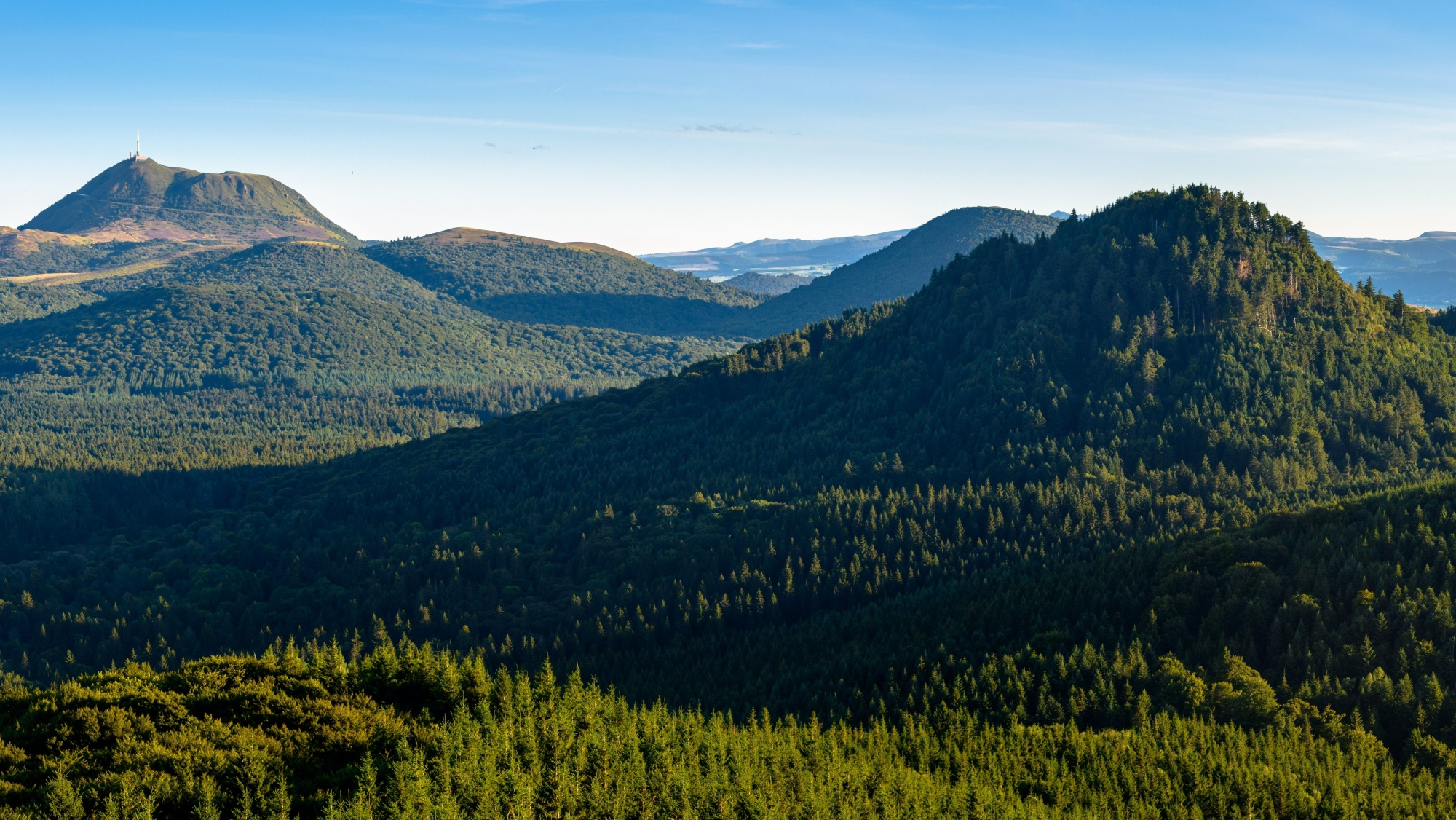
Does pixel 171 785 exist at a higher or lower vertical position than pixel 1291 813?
higher

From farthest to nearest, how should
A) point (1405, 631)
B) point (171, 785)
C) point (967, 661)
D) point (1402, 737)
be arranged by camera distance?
point (967, 661), point (1405, 631), point (1402, 737), point (171, 785)

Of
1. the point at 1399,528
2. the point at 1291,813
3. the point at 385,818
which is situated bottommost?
the point at 1291,813

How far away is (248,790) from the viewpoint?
103188mm

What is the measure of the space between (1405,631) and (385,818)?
5736 inches

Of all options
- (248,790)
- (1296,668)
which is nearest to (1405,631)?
(1296,668)

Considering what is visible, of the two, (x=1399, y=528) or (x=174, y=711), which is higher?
(x=1399, y=528)

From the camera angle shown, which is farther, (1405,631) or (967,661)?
(967,661)

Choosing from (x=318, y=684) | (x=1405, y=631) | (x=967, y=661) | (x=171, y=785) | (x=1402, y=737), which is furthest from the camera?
(x=967, y=661)

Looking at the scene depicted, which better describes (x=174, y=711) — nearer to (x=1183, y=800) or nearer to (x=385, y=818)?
(x=385, y=818)

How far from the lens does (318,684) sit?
13488 cm

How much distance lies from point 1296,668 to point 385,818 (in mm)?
134286

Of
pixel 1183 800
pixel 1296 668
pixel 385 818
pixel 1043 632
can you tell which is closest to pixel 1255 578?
pixel 1296 668

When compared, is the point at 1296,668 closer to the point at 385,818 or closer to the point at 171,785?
the point at 385,818

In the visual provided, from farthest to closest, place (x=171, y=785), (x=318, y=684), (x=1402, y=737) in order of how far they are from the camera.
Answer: (x=1402, y=737) < (x=318, y=684) < (x=171, y=785)
